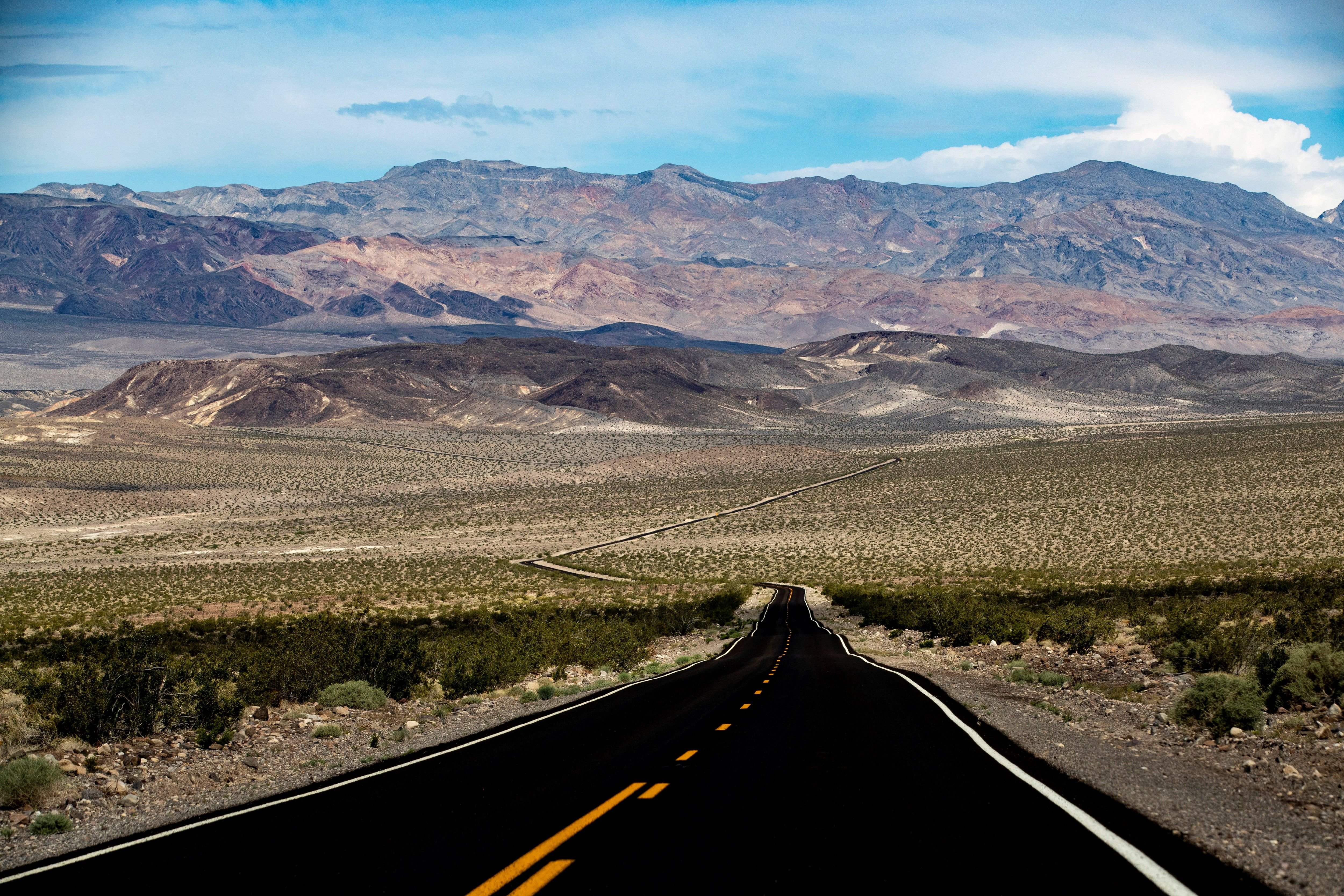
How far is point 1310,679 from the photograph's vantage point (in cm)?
1168

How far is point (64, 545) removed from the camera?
6112cm

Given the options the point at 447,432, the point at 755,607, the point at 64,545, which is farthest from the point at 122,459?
the point at 755,607

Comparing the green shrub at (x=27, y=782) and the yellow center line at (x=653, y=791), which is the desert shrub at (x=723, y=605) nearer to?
the yellow center line at (x=653, y=791)

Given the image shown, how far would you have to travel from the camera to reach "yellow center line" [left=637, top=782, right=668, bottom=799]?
7.80 meters

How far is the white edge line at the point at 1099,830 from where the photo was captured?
573cm

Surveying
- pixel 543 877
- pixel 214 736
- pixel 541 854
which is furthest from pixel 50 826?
pixel 543 877

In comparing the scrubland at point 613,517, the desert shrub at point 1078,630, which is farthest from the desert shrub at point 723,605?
the desert shrub at point 1078,630

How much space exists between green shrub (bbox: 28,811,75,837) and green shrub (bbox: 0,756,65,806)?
66cm

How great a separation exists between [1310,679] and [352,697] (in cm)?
1308

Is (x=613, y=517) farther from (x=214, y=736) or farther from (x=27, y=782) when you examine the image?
(x=27, y=782)

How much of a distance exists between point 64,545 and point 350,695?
57.8 metres

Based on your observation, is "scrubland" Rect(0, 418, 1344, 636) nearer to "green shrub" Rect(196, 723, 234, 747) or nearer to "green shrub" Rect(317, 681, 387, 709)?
"green shrub" Rect(317, 681, 387, 709)

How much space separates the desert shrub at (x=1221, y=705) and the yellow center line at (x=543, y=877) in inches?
326

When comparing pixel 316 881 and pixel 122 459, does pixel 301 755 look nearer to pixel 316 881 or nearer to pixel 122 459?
pixel 316 881
